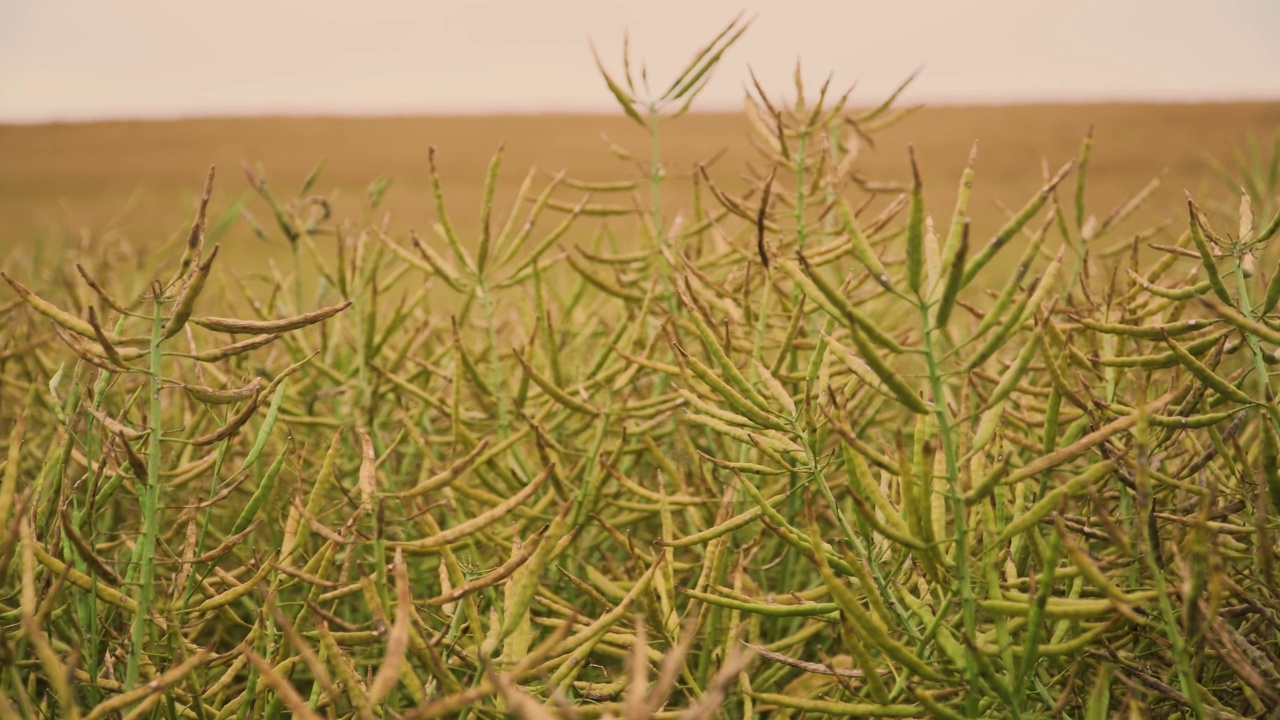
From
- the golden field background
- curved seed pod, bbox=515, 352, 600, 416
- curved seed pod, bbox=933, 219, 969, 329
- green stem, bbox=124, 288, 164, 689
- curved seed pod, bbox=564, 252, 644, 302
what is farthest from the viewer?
the golden field background

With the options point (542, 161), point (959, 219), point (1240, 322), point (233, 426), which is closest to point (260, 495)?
point (233, 426)

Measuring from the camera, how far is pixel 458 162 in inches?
368

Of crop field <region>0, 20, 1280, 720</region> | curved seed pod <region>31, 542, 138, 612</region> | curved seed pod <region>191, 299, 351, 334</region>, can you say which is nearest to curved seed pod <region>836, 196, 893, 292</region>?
crop field <region>0, 20, 1280, 720</region>

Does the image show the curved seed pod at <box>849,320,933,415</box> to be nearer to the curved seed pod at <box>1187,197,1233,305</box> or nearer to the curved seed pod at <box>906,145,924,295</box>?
the curved seed pod at <box>906,145,924,295</box>

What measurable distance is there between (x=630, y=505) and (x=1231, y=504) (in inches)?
15.0

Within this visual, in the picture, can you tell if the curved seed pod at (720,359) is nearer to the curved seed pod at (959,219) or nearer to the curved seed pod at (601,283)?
the curved seed pod at (959,219)

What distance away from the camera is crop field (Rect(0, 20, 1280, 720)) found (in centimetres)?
37

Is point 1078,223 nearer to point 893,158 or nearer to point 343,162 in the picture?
point 893,158

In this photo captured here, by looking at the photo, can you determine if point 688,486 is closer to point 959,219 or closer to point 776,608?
point 776,608

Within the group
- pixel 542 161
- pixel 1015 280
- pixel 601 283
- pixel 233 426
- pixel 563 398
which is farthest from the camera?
pixel 542 161

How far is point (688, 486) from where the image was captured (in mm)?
832

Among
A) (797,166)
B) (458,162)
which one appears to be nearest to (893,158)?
(458,162)

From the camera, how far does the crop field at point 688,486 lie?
0.37 metres

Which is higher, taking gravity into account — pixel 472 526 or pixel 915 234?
pixel 915 234
